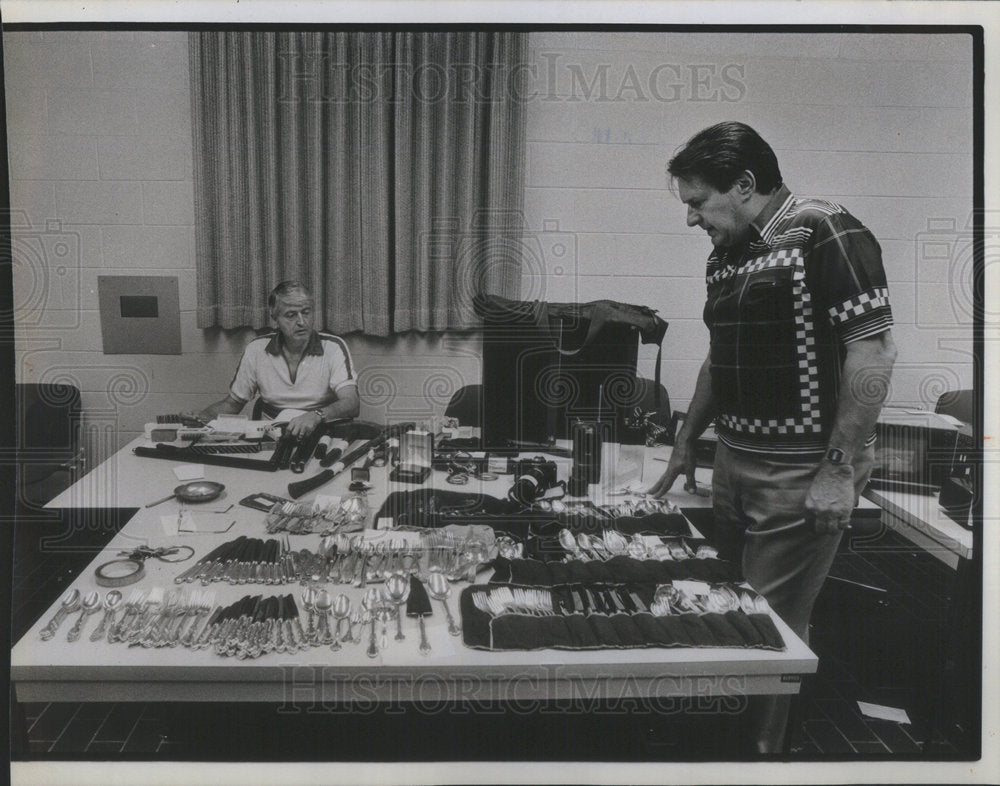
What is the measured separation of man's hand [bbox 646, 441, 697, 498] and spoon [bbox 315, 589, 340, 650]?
2.98 feet

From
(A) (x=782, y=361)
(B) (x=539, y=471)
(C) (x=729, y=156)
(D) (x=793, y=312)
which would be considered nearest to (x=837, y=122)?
(C) (x=729, y=156)

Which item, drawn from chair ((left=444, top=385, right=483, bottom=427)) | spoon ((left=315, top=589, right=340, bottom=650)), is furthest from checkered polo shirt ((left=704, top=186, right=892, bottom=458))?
spoon ((left=315, top=589, right=340, bottom=650))

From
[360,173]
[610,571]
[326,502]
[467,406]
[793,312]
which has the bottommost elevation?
[610,571]

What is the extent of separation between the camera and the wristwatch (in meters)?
1.65

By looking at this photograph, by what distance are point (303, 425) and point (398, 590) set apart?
24.7 inches

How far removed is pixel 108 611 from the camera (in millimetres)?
1407

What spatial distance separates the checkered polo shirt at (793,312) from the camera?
1590mm

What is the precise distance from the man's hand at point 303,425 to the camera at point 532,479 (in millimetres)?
581

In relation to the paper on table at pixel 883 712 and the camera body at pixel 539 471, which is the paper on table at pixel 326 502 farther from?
the paper on table at pixel 883 712

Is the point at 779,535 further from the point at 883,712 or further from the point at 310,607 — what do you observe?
the point at 310,607

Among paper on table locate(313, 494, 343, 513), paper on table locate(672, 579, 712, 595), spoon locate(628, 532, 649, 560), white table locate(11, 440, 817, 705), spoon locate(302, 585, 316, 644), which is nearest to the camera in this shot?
white table locate(11, 440, 817, 705)

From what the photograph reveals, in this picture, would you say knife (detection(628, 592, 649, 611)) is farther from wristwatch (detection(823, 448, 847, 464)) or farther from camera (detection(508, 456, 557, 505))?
wristwatch (detection(823, 448, 847, 464))

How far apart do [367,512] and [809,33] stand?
160 centimetres

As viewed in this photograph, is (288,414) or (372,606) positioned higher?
(288,414)
